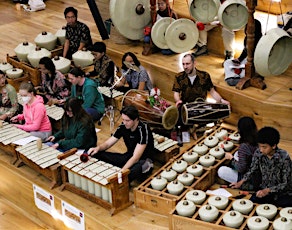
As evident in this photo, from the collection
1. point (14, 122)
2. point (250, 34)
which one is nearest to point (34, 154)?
point (14, 122)

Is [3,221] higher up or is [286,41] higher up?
[286,41]

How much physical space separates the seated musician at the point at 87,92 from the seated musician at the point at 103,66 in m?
0.41

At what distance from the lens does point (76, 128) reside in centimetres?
595

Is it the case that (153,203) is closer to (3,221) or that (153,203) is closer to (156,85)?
(3,221)

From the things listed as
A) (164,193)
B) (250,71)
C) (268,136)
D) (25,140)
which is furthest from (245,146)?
(25,140)

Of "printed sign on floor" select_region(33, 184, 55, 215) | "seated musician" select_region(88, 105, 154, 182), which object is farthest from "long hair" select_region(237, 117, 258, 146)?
"printed sign on floor" select_region(33, 184, 55, 215)

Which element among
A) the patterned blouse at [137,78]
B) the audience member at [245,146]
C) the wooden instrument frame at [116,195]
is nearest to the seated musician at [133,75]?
the patterned blouse at [137,78]

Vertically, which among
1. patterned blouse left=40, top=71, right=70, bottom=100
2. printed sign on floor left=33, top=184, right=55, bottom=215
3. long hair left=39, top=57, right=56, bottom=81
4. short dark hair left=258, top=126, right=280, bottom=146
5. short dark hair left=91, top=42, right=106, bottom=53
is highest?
short dark hair left=258, top=126, right=280, bottom=146

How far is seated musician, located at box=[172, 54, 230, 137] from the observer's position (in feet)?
21.0

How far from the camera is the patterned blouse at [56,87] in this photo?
22.7 ft

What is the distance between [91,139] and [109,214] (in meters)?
0.80

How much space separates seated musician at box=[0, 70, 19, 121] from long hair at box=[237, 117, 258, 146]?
95.9 inches

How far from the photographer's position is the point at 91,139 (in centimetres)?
599

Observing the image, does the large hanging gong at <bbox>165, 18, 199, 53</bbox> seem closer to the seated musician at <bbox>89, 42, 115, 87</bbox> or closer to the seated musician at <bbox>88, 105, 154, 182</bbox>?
the seated musician at <bbox>89, 42, 115, 87</bbox>
